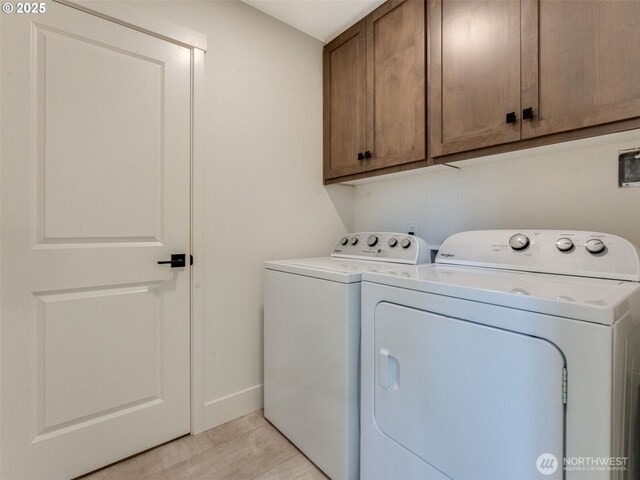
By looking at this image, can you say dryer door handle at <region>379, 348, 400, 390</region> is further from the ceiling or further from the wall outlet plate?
the ceiling

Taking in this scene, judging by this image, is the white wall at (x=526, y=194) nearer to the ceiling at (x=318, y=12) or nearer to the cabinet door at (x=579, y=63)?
the cabinet door at (x=579, y=63)

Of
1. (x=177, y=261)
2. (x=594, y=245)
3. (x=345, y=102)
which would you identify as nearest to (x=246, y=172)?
(x=177, y=261)

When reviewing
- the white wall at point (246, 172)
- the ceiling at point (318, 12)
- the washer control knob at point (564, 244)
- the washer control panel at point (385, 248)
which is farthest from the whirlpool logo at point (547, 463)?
the ceiling at point (318, 12)

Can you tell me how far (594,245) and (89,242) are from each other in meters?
2.00

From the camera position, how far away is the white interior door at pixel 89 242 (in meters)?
1.21

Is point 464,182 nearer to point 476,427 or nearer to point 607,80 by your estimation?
point 607,80

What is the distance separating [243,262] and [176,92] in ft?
3.11

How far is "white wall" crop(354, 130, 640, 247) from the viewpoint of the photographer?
126cm

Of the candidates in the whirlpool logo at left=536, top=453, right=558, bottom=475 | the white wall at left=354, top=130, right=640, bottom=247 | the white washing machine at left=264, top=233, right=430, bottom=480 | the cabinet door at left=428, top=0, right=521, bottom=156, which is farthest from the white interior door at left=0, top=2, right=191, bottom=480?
the whirlpool logo at left=536, top=453, right=558, bottom=475

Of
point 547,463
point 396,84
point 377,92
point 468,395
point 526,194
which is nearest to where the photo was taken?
point 547,463

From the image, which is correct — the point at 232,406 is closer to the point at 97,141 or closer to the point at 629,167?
the point at 97,141

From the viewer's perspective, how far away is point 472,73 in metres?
1.34

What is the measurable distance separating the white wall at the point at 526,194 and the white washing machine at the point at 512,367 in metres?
0.27

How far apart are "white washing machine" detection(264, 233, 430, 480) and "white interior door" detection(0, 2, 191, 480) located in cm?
47
